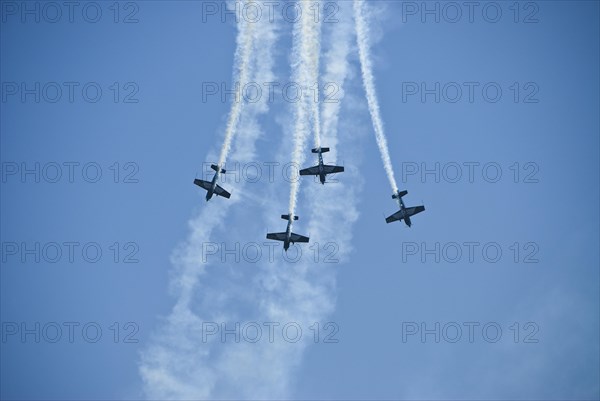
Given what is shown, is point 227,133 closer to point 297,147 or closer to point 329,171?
point 297,147

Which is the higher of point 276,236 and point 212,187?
point 212,187

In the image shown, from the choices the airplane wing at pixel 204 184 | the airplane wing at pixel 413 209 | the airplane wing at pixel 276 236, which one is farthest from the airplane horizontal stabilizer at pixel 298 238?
the airplane wing at pixel 413 209

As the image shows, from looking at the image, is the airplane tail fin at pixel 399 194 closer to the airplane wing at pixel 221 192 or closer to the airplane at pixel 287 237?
the airplane at pixel 287 237

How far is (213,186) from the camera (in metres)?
42.6

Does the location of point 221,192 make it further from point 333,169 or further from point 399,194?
point 399,194

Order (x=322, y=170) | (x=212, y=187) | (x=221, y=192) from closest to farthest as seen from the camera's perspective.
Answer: (x=322, y=170)
(x=212, y=187)
(x=221, y=192)

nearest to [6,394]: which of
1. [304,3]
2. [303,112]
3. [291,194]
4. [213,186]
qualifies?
[213,186]

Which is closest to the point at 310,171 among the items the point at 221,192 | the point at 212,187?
the point at 221,192

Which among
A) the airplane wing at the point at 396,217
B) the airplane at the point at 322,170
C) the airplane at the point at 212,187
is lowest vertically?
the airplane wing at the point at 396,217

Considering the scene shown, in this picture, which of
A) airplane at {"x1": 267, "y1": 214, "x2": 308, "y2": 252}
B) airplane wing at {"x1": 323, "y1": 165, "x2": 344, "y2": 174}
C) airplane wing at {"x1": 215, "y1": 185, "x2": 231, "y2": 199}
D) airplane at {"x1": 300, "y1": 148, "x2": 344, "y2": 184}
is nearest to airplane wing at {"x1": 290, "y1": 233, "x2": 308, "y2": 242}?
airplane at {"x1": 267, "y1": 214, "x2": 308, "y2": 252}

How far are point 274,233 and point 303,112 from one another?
11.5m

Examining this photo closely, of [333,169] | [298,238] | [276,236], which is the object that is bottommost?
[298,238]

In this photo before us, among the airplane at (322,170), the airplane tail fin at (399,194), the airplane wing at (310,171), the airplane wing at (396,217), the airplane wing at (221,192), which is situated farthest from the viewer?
the airplane wing at (221,192)

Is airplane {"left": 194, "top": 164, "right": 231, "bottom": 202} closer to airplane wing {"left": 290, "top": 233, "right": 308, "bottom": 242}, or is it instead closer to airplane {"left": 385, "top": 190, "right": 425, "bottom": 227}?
airplane wing {"left": 290, "top": 233, "right": 308, "bottom": 242}
